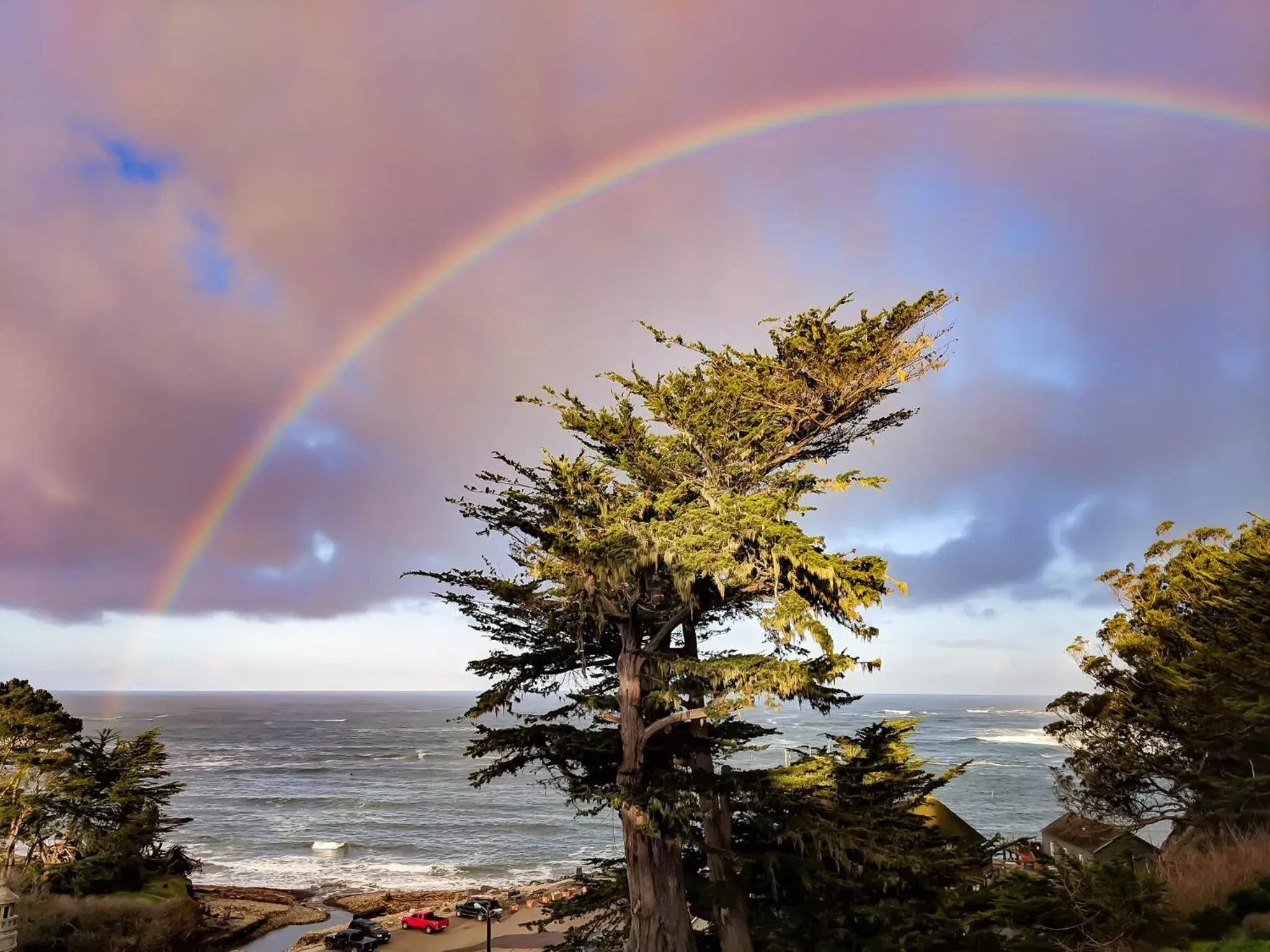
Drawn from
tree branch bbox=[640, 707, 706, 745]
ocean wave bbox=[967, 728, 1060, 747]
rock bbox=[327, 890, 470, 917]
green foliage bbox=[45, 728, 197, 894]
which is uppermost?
tree branch bbox=[640, 707, 706, 745]

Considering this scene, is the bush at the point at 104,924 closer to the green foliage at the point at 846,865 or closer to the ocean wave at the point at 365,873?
the ocean wave at the point at 365,873

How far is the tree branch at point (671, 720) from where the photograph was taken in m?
12.1

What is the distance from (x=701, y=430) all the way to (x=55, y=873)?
30924mm

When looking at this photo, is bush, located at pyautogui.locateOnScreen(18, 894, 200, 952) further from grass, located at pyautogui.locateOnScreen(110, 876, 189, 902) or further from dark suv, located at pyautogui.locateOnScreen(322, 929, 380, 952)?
dark suv, located at pyautogui.locateOnScreen(322, 929, 380, 952)

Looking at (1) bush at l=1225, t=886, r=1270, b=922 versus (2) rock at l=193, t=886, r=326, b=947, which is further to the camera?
(2) rock at l=193, t=886, r=326, b=947

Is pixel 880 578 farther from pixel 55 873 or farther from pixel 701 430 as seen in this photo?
pixel 55 873

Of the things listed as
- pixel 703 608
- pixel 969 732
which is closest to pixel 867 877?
pixel 703 608

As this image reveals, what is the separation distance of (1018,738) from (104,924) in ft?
498

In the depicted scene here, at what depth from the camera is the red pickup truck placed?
33500mm

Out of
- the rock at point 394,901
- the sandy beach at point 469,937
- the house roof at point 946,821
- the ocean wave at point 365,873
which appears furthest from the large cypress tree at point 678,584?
the ocean wave at point 365,873

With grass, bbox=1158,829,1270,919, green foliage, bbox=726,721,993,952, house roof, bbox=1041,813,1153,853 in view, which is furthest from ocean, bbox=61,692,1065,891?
grass, bbox=1158,829,1270,919

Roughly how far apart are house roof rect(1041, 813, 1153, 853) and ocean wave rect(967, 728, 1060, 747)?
108 m

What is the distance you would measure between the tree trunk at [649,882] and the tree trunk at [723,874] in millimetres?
744

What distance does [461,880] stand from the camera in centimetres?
4581
